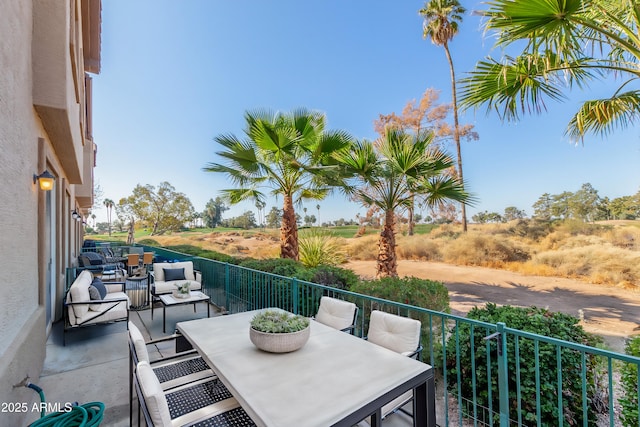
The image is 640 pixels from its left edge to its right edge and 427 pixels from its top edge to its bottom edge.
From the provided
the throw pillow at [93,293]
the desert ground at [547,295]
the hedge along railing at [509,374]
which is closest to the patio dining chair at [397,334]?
the hedge along railing at [509,374]

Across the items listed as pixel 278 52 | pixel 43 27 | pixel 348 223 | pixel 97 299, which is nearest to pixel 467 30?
pixel 278 52

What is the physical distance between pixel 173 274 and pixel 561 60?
876 centimetres

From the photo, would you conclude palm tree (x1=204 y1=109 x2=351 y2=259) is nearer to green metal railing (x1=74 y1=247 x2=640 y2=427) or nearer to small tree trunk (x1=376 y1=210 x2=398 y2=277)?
small tree trunk (x1=376 y1=210 x2=398 y2=277)

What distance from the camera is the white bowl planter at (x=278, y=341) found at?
2131 millimetres

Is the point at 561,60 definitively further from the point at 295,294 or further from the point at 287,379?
the point at 287,379

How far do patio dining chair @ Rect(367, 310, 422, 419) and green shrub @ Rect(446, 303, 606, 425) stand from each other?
0.35 meters

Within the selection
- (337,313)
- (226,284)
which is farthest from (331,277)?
(226,284)

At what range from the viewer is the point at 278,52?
15.9 meters

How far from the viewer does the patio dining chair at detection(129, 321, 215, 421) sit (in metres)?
2.04

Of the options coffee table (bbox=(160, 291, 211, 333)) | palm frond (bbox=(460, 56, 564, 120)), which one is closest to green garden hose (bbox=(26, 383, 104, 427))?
coffee table (bbox=(160, 291, 211, 333))

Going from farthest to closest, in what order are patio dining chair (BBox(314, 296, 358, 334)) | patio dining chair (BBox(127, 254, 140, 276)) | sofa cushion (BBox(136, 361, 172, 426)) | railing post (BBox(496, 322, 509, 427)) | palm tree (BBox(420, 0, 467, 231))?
palm tree (BBox(420, 0, 467, 231)) < patio dining chair (BBox(127, 254, 140, 276)) < patio dining chair (BBox(314, 296, 358, 334)) < railing post (BBox(496, 322, 509, 427)) < sofa cushion (BBox(136, 361, 172, 426))

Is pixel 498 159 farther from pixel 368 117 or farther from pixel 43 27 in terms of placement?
pixel 43 27

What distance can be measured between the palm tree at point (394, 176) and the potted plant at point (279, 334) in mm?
4605

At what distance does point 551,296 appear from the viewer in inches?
413
